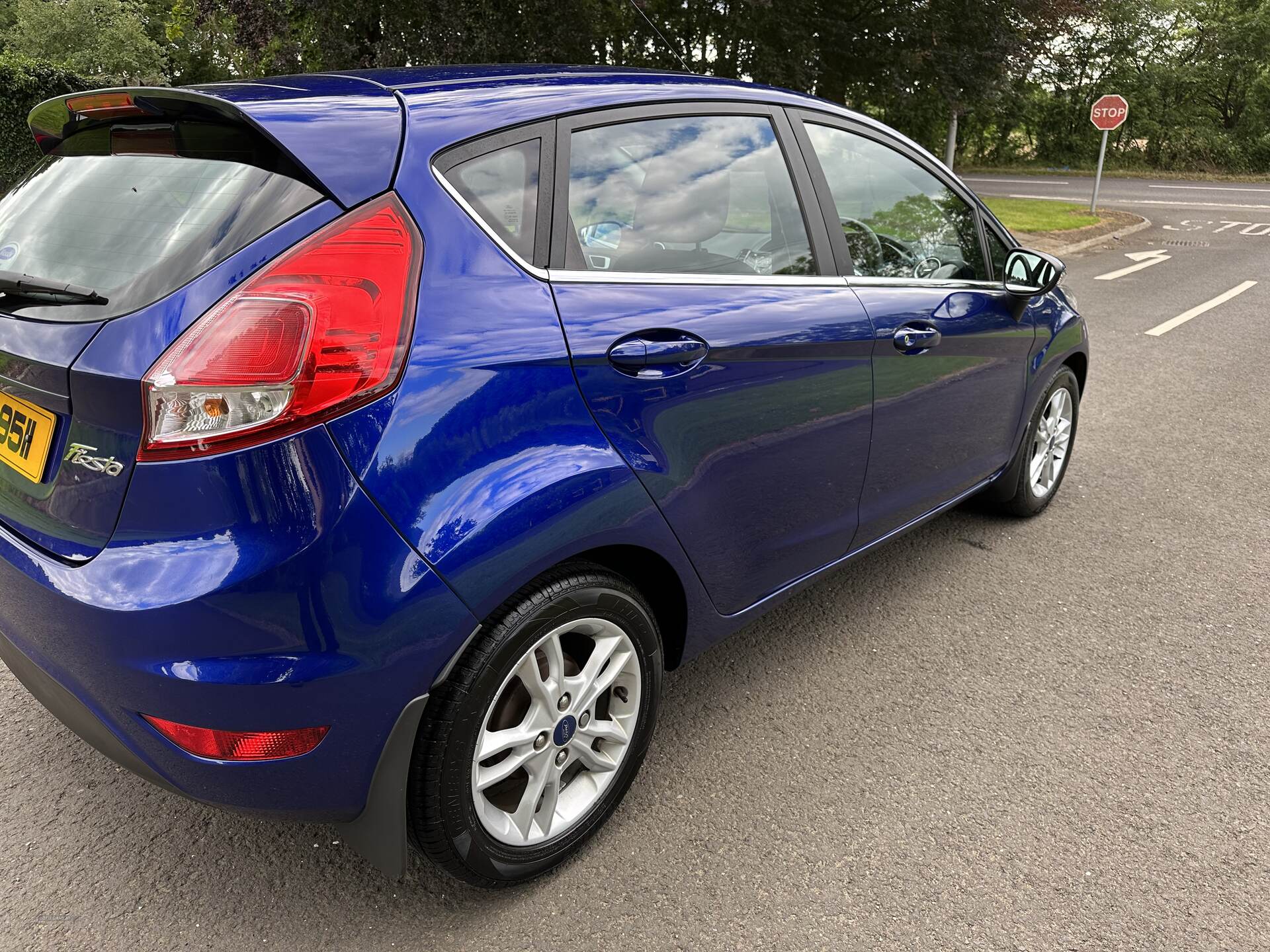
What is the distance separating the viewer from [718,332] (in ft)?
7.10

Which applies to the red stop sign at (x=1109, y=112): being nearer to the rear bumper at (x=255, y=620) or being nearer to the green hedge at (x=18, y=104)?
the green hedge at (x=18, y=104)

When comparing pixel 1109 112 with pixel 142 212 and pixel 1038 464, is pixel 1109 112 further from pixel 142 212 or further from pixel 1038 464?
pixel 142 212

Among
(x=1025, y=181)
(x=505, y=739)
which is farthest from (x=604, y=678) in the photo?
(x=1025, y=181)

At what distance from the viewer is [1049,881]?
2.09 metres

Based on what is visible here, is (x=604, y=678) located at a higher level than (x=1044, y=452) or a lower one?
higher

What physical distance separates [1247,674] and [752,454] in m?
1.86

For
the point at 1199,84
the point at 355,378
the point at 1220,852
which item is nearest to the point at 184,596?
the point at 355,378

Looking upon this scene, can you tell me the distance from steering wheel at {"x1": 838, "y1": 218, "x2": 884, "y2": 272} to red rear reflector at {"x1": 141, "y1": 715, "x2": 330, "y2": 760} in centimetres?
199

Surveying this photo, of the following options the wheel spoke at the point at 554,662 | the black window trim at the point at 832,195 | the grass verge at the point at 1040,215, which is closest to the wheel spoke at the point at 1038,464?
the black window trim at the point at 832,195

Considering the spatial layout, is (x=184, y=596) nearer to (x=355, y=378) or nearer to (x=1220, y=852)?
(x=355, y=378)

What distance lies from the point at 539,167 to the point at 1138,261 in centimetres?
1307

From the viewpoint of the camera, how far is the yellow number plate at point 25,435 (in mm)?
1734

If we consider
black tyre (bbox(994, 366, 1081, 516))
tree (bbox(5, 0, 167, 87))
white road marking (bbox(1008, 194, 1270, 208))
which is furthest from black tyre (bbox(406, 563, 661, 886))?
tree (bbox(5, 0, 167, 87))

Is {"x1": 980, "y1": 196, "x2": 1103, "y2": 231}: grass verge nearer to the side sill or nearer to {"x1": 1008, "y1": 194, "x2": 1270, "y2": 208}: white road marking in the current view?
{"x1": 1008, "y1": 194, "x2": 1270, "y2": 208}: white road marking
